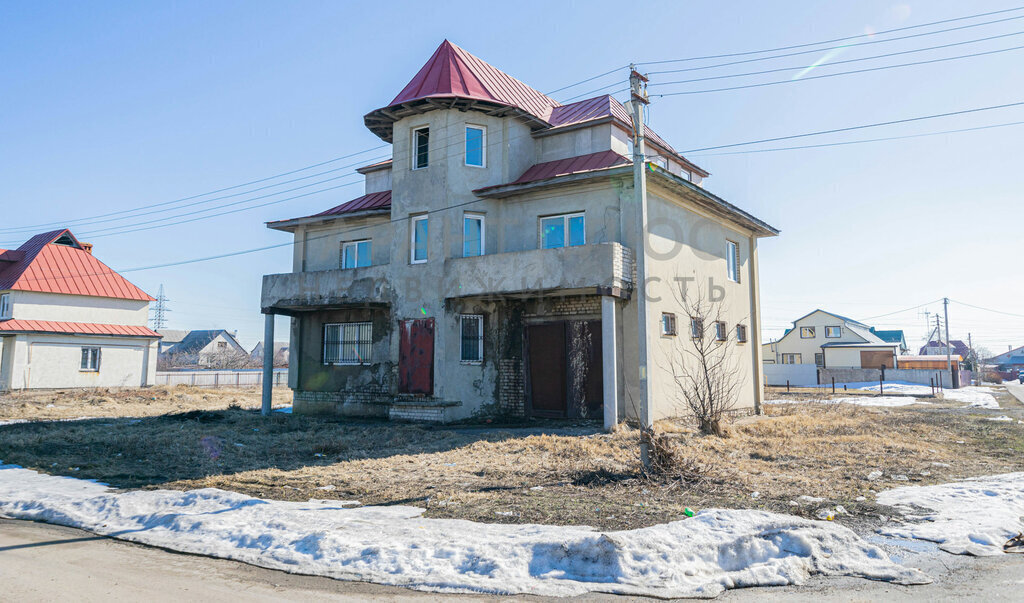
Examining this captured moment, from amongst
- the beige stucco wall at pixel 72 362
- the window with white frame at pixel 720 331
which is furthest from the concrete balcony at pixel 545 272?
the beige stucco wall at pixel 72 362

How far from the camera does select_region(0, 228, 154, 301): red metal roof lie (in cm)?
3142

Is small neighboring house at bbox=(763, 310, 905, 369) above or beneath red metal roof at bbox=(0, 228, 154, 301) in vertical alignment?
beneath

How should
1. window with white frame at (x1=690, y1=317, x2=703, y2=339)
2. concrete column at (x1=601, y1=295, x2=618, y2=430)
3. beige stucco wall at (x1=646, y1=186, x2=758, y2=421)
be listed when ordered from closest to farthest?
1. concrete column at (x1=601, y1=295, x2=618, y2=430)
2. beige stucco wall at (x1=646, y1=186, x2=758, y2=421)
3. window with white frame at (x1=690, y1=317, x2=703, y2=339)

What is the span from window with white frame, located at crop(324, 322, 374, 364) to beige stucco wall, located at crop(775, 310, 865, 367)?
52.6m

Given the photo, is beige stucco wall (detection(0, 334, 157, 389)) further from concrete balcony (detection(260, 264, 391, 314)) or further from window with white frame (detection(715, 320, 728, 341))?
window with white frame (detection(715, 320, 728, 341))

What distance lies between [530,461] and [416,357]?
7.58 metres

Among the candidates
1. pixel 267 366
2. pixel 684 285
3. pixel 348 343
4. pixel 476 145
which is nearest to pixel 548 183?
pixel 476 145

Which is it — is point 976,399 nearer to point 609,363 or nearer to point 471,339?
point 609,363

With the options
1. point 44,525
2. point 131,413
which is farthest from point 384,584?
point 131,413

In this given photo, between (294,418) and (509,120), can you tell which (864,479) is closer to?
(509,120)

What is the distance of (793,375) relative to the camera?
44844 millimetres

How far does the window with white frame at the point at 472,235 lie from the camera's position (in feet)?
58.0

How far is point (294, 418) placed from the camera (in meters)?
18.4

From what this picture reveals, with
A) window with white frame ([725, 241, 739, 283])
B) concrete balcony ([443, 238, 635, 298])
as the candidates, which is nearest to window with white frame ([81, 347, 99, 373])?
concrete balcony ([443, 238, 635, 298])
